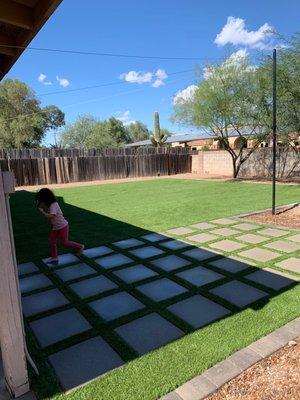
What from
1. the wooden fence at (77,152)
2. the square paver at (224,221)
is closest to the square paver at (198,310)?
the square paver at (224,221)

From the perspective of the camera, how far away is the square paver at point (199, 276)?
368cm

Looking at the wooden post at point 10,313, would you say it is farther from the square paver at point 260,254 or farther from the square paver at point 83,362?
the square paver at point 260,254

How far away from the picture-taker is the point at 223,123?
15539 millimetres

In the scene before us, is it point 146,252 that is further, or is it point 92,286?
point 146,252

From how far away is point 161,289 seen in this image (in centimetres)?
353

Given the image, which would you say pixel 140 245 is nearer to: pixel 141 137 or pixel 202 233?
pixel 202 233

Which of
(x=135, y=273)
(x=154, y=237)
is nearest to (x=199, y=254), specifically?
(x=135, y=273)

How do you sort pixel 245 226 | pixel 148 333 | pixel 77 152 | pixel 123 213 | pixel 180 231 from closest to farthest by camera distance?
pixel 148 333 < pixel 180 231 < pixel 245 226 < pixel 123 213 < pixel 77 152

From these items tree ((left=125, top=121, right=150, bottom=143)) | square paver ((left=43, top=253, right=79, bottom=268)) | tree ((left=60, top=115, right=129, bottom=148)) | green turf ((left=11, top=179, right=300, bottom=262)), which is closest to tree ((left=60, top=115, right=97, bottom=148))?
tree ((left=60, top=115, right=129, bottom=148))

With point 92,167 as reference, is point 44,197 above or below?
above

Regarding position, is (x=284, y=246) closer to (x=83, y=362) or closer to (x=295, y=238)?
(x=295, y=238)

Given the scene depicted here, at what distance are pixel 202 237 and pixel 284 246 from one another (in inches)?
50.7

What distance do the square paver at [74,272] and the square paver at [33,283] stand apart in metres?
0.18

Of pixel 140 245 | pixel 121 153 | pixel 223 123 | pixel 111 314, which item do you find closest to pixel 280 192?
pixel 223 123
